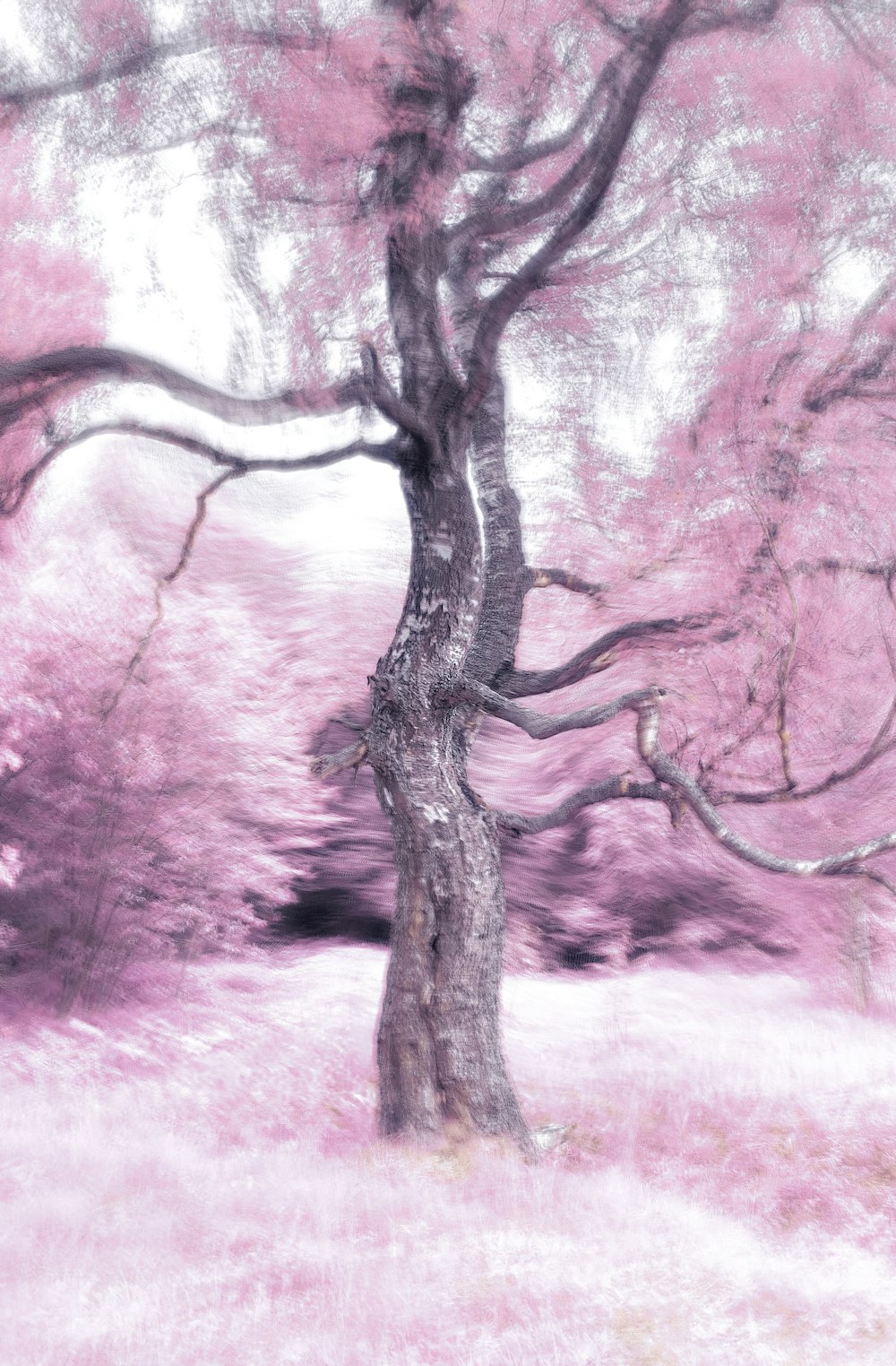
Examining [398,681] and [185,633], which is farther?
[185,633]

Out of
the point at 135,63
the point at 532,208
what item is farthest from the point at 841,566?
the point at 135,63

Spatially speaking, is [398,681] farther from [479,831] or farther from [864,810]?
[864,810]

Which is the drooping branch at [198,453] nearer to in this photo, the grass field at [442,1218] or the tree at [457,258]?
the tree at [457,258]

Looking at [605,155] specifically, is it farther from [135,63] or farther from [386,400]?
[135,63]

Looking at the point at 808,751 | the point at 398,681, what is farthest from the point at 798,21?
the point at 808,751

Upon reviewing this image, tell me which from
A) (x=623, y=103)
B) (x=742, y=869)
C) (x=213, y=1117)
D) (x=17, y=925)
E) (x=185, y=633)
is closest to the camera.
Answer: (x=623, y=103)

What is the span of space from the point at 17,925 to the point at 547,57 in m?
5.46

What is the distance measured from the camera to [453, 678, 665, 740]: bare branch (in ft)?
10.7

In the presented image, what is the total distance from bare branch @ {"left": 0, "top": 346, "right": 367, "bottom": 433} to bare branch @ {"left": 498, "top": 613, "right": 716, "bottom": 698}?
1207mm

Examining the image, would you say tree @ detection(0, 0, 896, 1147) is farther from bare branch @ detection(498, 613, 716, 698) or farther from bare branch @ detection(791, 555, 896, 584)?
bare branch @ detection(791, 555, 896, 584)

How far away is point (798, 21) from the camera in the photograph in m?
3.42

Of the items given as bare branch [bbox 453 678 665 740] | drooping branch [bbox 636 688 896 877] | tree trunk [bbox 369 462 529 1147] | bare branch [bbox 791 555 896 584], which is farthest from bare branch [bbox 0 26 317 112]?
bare branch [bbox 791 555 896 584]

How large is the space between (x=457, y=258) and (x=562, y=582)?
1313 millimetres

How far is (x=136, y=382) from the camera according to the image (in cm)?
338
